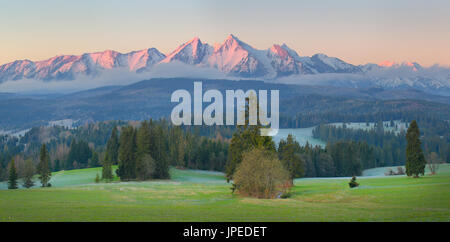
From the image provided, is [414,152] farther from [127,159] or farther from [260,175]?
[127,159]

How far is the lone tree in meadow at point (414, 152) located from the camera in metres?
64.9

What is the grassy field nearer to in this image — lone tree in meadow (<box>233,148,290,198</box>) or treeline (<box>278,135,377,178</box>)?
lone tree in meadow (<box>233,148,290,198</box>)

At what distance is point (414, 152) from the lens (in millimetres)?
65062

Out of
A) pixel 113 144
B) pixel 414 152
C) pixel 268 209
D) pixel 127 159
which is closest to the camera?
pixel 268 209

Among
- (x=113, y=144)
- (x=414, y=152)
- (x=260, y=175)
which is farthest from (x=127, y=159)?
(x=414, y=152)

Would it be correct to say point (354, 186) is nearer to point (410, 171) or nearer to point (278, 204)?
point (410, 171)

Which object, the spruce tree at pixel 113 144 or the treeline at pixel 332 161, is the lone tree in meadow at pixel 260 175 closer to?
the treeline at pixel 332 161

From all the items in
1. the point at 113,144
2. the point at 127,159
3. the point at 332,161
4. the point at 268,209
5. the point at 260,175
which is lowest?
the point at 332,161

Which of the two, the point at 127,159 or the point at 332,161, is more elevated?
the point at 127,159

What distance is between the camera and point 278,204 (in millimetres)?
42188

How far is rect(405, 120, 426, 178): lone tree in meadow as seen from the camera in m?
64.9

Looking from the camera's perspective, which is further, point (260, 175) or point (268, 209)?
point (260, 175)

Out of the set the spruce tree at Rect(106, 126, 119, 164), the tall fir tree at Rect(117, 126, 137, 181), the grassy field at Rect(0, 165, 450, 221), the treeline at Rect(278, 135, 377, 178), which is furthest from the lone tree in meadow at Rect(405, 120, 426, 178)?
the spruce tree at Rect(106, 126, 119, 164)
